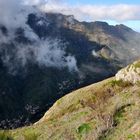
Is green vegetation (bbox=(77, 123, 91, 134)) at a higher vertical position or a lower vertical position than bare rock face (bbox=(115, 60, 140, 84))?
higher

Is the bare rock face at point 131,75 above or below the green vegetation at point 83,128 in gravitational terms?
below

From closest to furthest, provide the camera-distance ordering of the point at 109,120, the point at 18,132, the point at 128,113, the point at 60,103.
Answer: the point at 109,120, the point at 128,113, the point at 18,132, the point at 60,103

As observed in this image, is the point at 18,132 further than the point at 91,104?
Yes

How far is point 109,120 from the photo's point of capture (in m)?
40.0

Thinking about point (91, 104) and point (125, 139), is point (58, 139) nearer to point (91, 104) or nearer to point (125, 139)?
point (91, 104)

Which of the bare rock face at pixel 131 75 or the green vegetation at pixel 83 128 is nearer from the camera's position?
the green vegetation at pixel 83 128

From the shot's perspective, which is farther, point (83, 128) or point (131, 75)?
point (131, 75)

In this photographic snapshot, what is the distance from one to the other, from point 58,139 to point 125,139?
11.2 m

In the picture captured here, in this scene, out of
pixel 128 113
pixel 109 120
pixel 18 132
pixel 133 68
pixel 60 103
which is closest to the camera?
pixel 109 120

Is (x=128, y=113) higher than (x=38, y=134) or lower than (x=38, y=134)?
higher

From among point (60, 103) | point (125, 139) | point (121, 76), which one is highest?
point (125, 139)

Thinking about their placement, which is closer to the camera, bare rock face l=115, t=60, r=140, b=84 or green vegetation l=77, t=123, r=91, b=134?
green vegetation l=77, t=123, r=91, b=134

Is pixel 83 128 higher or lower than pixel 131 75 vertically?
higher

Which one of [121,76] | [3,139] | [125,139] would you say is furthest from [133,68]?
[125,139]
